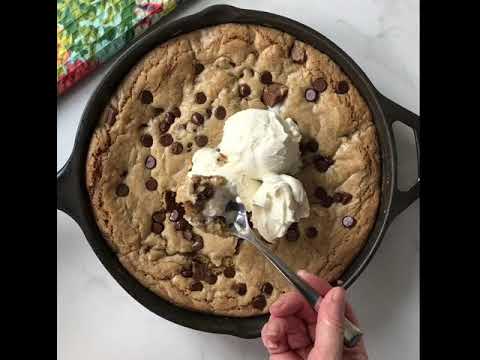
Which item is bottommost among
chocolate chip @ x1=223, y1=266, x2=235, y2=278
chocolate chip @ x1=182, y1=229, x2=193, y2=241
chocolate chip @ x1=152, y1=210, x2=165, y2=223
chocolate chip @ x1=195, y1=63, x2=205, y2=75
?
chocolate chip @ x1=223, y1=266, x2=235, y2=278

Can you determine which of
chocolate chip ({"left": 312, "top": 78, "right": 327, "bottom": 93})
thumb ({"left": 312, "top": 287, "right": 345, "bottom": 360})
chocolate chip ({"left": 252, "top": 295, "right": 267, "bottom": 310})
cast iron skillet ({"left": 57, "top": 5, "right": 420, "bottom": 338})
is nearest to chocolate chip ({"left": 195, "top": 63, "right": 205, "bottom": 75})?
cast iron skillet ({"left": 57, "top": 5, "right": 420, "bottom": 338})

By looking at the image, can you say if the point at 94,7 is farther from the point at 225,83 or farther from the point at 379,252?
the point at 379,252

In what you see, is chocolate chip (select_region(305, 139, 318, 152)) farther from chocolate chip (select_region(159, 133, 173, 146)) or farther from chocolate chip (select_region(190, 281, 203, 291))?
chocolate chip (select_region(190, 281, 203, 291))

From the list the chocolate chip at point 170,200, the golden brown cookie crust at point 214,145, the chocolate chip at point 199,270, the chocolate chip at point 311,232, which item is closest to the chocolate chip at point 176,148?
the golden brown cookie crust at point 214,145

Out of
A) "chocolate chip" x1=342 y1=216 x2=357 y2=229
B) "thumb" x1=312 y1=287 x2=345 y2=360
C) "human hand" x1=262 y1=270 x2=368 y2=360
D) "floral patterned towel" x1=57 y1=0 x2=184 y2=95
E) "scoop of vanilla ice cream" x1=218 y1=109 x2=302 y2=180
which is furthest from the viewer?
"floral patterned towel" x1=57 y1=0 x2=184 y2=95

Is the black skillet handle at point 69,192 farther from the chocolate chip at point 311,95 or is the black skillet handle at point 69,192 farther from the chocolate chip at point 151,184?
the chocolate chip at point 311,95

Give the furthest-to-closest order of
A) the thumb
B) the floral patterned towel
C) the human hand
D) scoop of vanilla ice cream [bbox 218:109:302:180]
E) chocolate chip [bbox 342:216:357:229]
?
the floral patterned towel, chocolate chip [bbox 342:216:357:229], scoop of vanilla ice cream [bbox 218:109:302:180], the human hand, the thumb

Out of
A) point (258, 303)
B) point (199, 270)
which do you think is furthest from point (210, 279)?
point (258, 303)

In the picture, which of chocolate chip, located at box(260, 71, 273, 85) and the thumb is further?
chocolate chip, located at box(260, 71, 273, 85)
